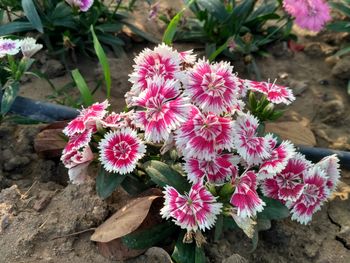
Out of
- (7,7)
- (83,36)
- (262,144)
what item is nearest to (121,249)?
(262,144)

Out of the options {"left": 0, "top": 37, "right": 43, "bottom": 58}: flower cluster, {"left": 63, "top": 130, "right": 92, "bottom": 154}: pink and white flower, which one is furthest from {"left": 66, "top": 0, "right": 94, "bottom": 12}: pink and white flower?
{"left": 63, "top": 130, "right": 92, "bottom": 154}: pink and white flower

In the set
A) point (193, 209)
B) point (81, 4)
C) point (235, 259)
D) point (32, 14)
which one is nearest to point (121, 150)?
point (193, 209)

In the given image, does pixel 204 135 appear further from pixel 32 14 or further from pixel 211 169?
pixel 32 14

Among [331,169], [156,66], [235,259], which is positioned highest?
[156,66]

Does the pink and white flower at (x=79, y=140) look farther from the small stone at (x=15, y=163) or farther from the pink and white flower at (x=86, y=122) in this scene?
the small stone at (x=15, y=163)

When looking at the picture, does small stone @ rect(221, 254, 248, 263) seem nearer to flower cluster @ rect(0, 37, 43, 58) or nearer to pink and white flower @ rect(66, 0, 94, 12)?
flower cluster @ rect(0, 37, 43, 58)

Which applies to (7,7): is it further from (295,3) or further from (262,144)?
(262,144)
